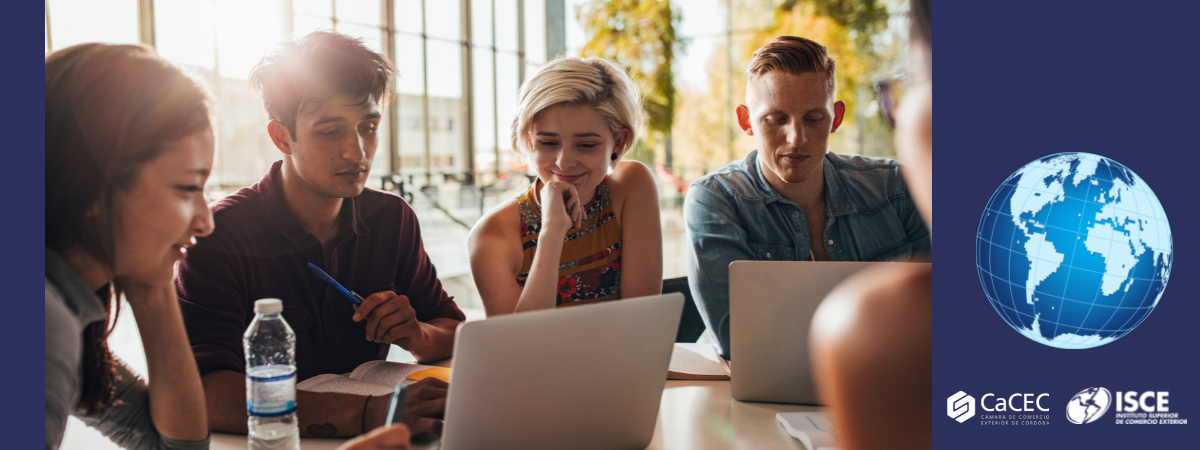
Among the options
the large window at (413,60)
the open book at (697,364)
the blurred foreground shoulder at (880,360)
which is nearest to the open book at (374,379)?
the open book at (697,364)

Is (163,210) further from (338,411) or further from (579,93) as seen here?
(579,93)

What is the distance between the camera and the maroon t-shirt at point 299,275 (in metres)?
1.21

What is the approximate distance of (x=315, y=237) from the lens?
4.77ft

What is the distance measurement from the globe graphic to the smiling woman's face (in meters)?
1.06

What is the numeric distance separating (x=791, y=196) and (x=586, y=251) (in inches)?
23.2

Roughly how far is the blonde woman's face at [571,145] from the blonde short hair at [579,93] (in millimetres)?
20

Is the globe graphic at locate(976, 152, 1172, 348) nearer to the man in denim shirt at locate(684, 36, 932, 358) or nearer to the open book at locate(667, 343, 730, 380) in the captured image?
the open book at locate(667, 343, 730, 380)

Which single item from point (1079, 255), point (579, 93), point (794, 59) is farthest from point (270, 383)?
point (794, 59)

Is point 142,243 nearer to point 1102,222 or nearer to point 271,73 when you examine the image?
point 271,73

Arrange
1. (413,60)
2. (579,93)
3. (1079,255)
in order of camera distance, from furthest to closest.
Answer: (413,60)
(579,93)
(1079,255)

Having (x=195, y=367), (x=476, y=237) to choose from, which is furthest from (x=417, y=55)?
(x=195, y=367)

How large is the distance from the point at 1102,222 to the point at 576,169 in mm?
1055

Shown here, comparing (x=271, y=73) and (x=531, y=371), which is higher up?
(x=271, y=73)

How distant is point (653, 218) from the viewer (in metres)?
1.79
